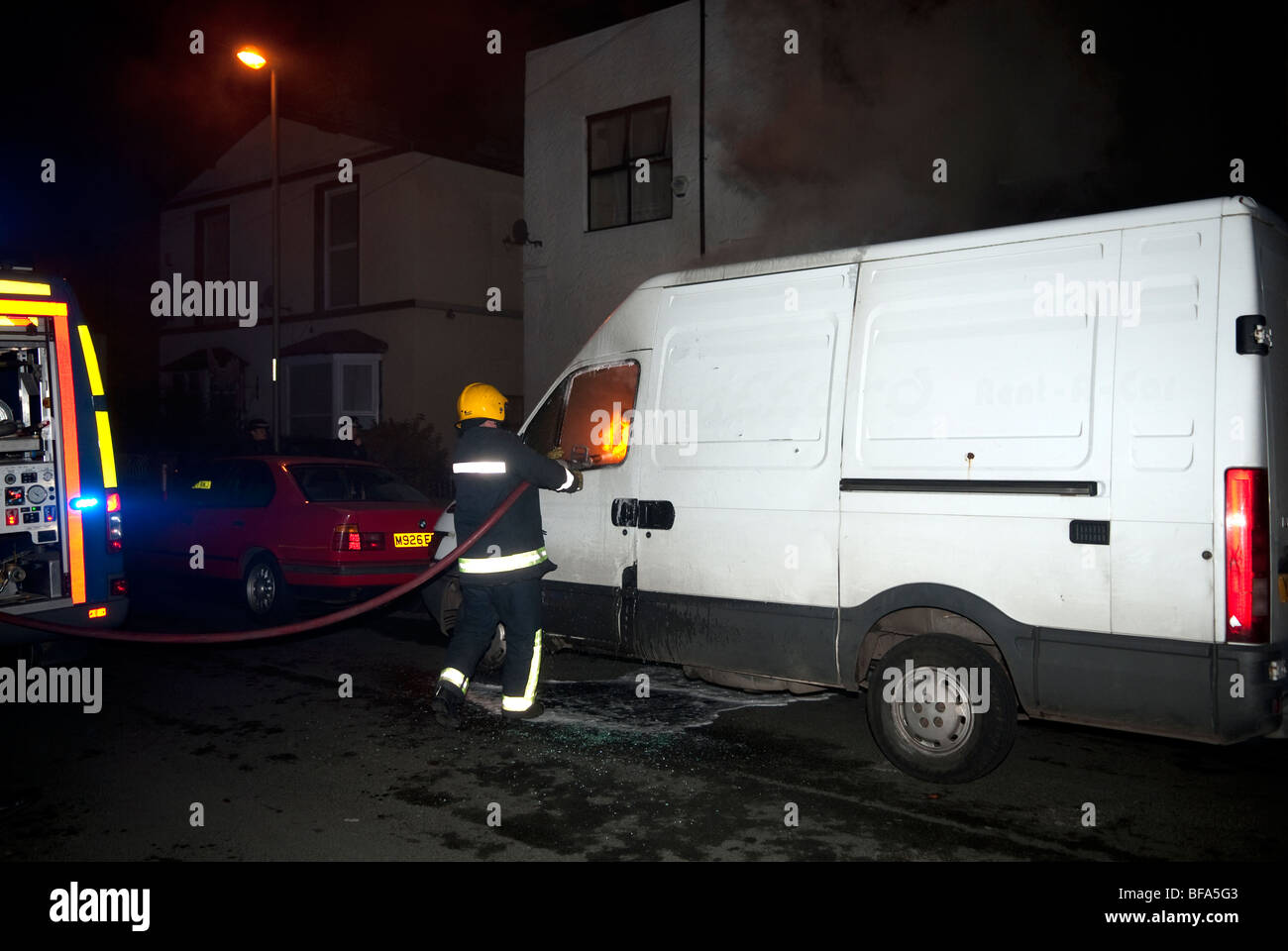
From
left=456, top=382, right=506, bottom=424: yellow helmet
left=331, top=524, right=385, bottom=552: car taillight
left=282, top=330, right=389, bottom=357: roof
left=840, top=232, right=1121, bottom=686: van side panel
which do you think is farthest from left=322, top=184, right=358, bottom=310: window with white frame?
left=840, top=232, right=1121, bottom=686: van side panel

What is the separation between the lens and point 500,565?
606 cm

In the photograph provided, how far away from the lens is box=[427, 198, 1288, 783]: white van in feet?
13.9

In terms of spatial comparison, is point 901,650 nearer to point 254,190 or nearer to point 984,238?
point 984,238

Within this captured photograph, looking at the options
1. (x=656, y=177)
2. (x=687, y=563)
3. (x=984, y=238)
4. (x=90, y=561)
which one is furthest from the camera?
(x=656, y=177)

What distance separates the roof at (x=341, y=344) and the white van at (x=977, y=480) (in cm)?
1619

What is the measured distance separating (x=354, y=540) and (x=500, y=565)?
3.73 metres

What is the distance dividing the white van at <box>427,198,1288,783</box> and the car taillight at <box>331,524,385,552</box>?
3.81 meters

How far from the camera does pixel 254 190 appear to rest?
2473cm

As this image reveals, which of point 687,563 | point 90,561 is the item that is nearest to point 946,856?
point 687,563
